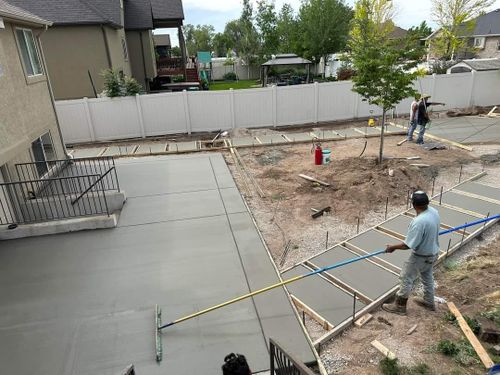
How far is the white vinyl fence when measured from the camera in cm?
1431

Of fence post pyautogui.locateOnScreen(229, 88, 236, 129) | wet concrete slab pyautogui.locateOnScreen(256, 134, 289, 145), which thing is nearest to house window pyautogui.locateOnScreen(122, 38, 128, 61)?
fence post pyautogui.locateOnScreen(229, 88, 236, 129)

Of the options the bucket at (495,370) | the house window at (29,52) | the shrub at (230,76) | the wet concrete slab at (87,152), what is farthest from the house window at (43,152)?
the shrub at (230,76)

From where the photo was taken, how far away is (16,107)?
7980 millimetres

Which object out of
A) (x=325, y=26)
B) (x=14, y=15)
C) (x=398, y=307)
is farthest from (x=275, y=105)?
(x=325, y=26)

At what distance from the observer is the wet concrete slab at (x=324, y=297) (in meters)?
4.78

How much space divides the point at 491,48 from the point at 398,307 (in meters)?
37.8

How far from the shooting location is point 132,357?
4.23m

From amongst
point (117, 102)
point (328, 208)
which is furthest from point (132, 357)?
point (117, 102)

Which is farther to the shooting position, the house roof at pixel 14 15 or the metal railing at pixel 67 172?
the metal railing at pixel 67 172

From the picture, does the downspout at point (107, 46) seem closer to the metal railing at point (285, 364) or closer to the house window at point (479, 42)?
the metal railing at point (285, 364)

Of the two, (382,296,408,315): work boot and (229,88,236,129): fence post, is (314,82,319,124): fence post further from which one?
(382,296,408,315): work boot

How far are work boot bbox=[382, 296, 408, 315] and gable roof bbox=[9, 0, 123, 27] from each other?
58.9ft

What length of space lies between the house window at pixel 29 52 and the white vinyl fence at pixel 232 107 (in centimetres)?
431

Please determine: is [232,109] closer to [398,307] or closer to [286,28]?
[398,307]
